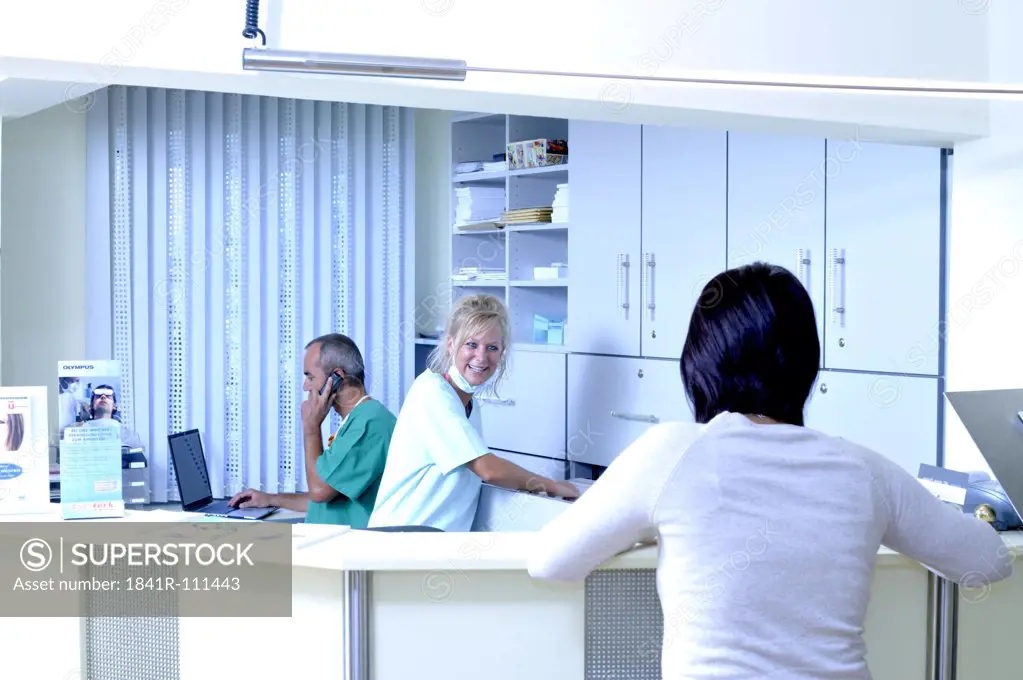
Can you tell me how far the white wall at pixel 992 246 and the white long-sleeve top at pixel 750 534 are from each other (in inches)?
59.9

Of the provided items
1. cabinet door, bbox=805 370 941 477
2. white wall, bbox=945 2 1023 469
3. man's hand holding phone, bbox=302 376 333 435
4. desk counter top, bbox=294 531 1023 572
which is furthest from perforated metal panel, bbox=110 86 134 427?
white wall, bbox=945 2 1023 469

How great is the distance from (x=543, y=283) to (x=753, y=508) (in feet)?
10.7

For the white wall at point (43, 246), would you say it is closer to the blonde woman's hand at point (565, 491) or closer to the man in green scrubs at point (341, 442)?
the man in green scrubs at point (341, 442)

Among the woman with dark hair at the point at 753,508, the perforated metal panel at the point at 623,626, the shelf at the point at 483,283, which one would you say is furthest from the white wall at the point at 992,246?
the shelf at the point at 483,283

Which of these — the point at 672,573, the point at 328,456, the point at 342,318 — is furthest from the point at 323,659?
the point at 342,318

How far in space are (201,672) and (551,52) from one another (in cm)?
157

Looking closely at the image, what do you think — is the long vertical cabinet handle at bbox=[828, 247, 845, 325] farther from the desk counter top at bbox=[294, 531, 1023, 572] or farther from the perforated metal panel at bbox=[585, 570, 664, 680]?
the perforated metal panel at bbox=[585, 570, 664, 680]

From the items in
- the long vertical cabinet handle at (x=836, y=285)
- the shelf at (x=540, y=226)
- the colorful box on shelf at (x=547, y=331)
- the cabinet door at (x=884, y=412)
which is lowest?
the cabinet door at (x=884, y=412)

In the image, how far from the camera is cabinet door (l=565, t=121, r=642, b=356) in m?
4.30

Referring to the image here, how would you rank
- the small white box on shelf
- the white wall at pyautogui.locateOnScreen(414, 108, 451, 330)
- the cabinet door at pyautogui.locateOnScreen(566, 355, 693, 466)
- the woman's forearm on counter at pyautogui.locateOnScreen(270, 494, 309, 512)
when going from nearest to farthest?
1. the woman's forearm on counter at pyautogui.locateOnScreen(270, 494, 309, 512)
2. the cabinet door at pyautogui.locateOnScreen(566, 355, 693, 466)
3. the small white box on shelf
4. the white wall at pyautogui.locateOnScreen(414, 108, 451, 330)

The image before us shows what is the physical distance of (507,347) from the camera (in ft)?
10.4

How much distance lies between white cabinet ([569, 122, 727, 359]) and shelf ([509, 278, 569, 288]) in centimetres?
9

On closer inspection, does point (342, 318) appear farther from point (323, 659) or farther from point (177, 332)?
point (323, 659)

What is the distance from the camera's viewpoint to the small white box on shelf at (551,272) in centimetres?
473
